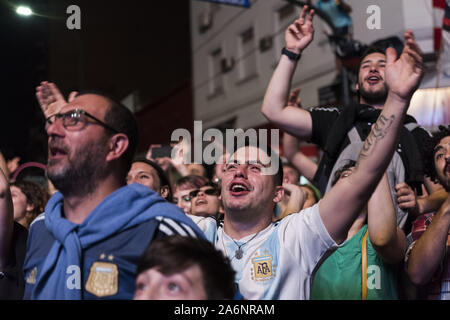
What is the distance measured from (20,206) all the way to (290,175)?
2130 mm

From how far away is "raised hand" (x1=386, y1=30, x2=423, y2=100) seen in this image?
209 centimetres

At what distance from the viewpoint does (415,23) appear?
33.4 feet

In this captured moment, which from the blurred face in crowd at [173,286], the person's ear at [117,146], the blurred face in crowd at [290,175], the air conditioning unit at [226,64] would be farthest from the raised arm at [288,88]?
the air conditioning unit at [226,64]

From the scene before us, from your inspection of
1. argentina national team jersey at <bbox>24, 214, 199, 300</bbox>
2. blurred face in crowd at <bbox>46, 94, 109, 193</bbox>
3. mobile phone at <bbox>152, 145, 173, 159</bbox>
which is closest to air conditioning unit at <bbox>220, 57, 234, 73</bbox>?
mobile phone at <bbox>152, 145, 173, 159</bbox>

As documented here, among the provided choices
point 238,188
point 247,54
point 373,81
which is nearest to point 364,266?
point 238,188

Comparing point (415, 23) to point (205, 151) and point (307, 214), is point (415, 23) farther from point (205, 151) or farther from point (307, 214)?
point (307, 214)

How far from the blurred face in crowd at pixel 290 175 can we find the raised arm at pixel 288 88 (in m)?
1.20

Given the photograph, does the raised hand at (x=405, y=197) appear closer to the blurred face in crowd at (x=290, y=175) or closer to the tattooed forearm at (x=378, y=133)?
the tattooed forearm at (x=378, y=133)

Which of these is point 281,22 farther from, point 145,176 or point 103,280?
point 103,280

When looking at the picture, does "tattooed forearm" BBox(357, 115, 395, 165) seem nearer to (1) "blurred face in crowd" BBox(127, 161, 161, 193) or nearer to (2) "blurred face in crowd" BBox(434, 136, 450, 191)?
(2) "blurred face in crowd" BBox(434, 136, 450, 191)

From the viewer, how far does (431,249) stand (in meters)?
2.80

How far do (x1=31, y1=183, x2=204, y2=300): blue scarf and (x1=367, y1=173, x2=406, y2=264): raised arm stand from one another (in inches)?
35.0
